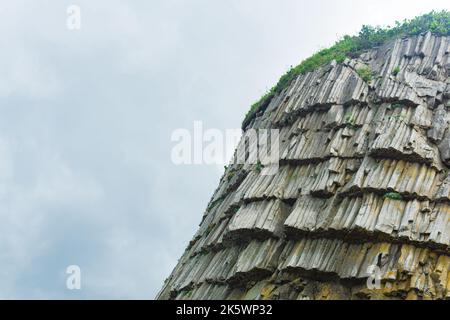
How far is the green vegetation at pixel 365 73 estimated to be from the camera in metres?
28.4

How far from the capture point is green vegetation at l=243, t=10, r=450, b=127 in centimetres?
3156

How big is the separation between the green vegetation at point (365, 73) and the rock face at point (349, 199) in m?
0.31

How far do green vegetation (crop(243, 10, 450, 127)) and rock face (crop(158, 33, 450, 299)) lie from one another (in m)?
1.55

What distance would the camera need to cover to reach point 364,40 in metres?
34.2

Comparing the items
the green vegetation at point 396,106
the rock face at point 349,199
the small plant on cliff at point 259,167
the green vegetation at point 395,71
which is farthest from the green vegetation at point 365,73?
the small plant on cliff at point 259,167

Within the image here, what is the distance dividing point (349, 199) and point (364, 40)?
15.8m

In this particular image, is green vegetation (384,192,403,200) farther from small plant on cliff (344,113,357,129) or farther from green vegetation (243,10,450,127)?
green vegetation (243,10,450,127)

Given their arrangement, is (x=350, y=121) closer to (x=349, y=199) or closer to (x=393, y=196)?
(x=349, y=199)

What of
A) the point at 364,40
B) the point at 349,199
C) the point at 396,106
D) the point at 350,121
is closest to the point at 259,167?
the point at 350,121

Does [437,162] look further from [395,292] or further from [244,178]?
[244,178]

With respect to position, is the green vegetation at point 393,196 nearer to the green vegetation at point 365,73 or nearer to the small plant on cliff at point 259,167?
the small plant on cliff at point 259,167

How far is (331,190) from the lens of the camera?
2323 centimetres
